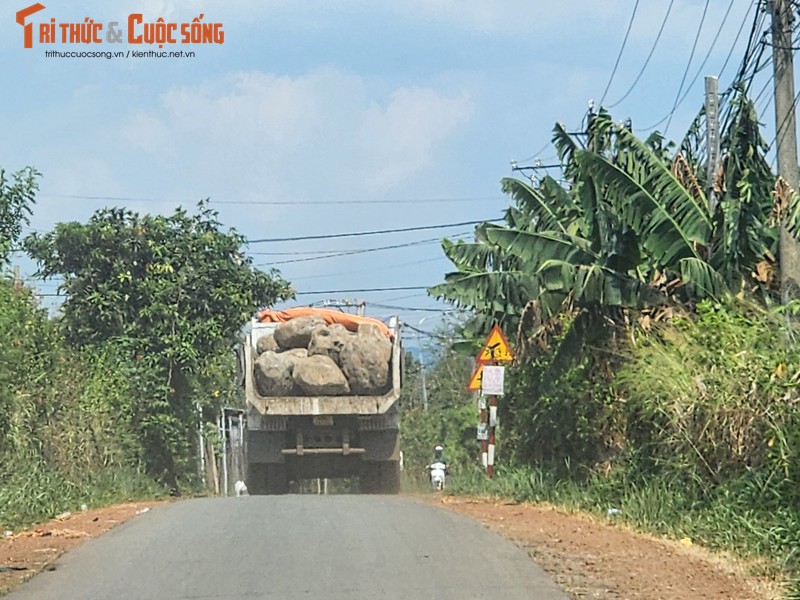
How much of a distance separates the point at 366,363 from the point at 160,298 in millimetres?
6977

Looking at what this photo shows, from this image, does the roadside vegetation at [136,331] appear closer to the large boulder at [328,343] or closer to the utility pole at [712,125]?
the large boulder at [328,343]

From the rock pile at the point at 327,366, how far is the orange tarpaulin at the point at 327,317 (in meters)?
0.57

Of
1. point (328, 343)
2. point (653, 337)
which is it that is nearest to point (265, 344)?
point (328, 343)

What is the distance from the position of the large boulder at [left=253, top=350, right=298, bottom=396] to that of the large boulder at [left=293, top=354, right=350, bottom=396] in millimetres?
130

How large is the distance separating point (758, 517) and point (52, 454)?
11094 millimetres

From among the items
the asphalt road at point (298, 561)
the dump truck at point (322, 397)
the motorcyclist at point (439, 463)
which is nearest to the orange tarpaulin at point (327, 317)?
the dump truck at point (322, 397)

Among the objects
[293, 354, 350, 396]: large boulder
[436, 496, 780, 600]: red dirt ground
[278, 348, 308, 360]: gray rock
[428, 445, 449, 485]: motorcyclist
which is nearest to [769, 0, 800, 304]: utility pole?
[436, 496, 780, 600]: red dirt ground

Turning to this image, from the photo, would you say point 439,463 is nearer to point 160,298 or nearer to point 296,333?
point 160,298

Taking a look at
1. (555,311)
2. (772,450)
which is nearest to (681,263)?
(555,311)

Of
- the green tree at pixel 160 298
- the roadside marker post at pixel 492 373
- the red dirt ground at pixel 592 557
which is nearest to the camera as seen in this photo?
the red dirt ground at pixel 592 557

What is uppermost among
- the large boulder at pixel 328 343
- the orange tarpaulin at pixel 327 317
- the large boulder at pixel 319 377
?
the orange tarpaulin at pixel 327 317

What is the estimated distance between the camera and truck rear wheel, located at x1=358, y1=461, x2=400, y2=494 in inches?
849

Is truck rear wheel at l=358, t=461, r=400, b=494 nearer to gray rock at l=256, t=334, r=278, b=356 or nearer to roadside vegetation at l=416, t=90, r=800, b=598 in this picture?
roadside vegetation at l=416, t=90, r=800, b=598

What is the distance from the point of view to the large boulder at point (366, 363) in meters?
19.9
